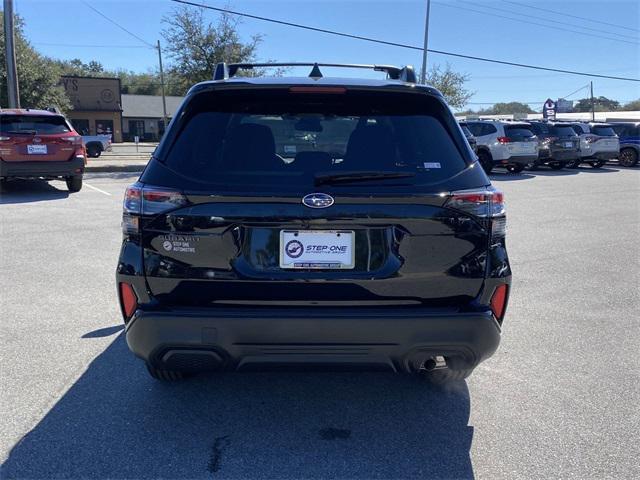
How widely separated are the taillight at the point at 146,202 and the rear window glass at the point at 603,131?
79.4ft

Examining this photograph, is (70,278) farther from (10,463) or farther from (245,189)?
(245,189)

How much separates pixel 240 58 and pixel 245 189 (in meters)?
20.1

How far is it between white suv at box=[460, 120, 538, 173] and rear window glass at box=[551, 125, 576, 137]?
270 centimetres

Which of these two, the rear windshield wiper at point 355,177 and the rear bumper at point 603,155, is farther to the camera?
the rear bumper at point 603,155

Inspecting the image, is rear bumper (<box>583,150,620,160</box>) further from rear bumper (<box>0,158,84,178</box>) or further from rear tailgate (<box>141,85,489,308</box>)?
rear tailgate (<box>141,85,489,308</box>)

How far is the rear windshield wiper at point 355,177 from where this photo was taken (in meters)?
2.77

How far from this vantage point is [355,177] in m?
2.79

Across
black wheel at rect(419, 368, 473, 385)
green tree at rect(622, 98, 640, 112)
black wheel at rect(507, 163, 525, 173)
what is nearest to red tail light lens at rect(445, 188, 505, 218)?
black wheel at rect(419, 368, 473, 385)

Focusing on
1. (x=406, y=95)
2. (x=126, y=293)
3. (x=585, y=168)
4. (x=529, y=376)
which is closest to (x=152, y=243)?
(x=126, y=293)

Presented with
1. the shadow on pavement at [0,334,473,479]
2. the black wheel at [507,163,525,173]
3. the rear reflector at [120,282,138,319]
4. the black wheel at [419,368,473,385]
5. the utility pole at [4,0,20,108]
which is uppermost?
the utility pole at [4,0,20,108]

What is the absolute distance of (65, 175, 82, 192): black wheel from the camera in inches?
502

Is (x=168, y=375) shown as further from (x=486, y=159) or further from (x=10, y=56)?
(x=486, y=159)

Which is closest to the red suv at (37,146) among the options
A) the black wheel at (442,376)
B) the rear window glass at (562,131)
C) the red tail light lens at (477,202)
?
the black wheel at (442,376)

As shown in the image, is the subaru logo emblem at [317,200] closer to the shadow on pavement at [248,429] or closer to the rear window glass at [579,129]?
the shadow on pavement at [248,429]
